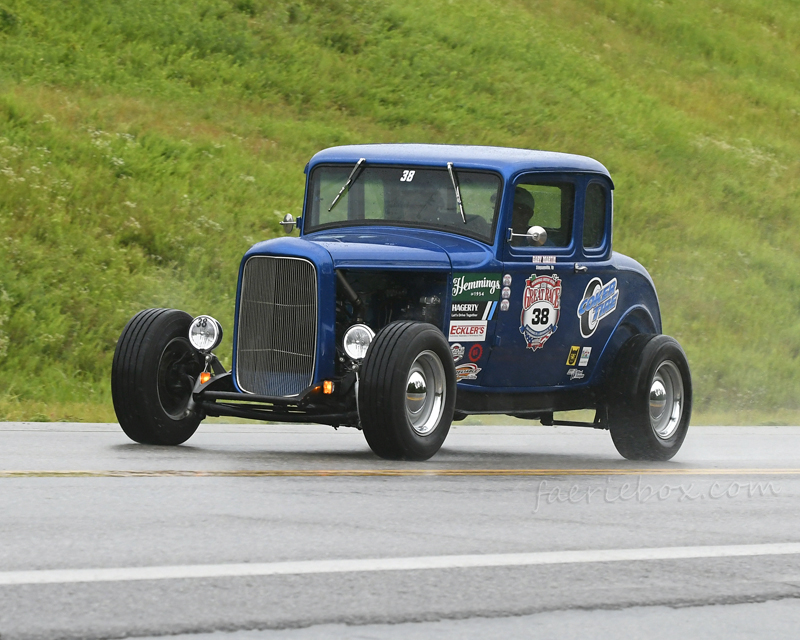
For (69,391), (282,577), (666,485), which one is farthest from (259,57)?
(282,577)

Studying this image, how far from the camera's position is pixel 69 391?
16.1m

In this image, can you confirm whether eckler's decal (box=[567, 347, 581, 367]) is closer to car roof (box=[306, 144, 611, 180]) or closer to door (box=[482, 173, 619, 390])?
door (box=[482, 173, 619, 390])

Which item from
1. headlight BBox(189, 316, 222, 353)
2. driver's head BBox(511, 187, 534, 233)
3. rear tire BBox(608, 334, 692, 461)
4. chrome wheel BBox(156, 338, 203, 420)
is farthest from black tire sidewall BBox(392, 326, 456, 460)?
rear tire BBox(608, 334, 692, 461)

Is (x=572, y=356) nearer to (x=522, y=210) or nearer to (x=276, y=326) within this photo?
(x=522, y=210)

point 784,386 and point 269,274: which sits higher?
point 269,274

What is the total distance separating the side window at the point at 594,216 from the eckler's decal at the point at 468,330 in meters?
1.45

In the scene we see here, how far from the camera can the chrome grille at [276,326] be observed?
9.85m

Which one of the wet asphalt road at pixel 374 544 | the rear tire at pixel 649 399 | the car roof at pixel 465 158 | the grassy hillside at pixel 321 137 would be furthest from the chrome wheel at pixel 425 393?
the grassy hillside at pixel 321 137

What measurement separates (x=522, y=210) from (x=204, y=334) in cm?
267

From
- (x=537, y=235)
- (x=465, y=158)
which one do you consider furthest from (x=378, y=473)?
(x=465, y=158)

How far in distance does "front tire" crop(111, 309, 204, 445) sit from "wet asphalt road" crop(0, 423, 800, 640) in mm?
226

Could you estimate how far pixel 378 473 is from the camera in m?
8.95

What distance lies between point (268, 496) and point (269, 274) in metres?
2.72

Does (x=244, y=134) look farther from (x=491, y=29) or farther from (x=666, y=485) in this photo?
(x=666, y=485)
